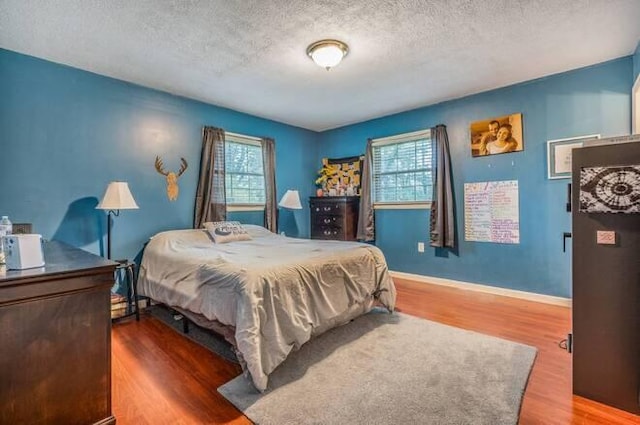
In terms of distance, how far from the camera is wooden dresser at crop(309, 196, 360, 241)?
4844mm

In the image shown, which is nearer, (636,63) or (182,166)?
(636,63)

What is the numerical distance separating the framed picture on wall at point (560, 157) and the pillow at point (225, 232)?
3.52 m

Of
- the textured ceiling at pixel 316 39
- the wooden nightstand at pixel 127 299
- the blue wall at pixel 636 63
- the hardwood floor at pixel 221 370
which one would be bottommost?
the hardwood floor at pixel 221 370

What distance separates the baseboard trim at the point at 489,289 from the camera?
3303 mm

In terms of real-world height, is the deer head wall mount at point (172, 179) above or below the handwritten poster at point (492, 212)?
above

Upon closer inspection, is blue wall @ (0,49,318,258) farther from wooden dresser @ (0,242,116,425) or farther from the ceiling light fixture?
the ceiling light fixture

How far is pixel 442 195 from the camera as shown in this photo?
4039 millimetres

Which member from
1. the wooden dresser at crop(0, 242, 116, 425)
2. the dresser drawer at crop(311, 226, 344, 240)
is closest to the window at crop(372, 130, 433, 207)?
the dresser drawer at crop(311, 226, 344, 240)

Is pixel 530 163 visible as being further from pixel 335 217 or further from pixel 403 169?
pixel 335 217

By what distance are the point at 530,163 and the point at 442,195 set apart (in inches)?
40.2

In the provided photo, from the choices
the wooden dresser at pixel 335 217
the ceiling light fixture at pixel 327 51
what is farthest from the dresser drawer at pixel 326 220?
the ceiling light fixture at pixel 327 51

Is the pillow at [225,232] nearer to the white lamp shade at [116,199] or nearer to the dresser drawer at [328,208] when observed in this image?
the white lamp shade at [116,199]

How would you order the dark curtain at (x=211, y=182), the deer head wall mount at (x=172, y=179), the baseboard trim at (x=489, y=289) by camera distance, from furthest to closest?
the dark curtain at (x=211, y=182) → the deer head wall mount at (x=172, y=179) → the baseboard trim at (x=489, y=289)

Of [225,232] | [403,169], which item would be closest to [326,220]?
[403,169]
